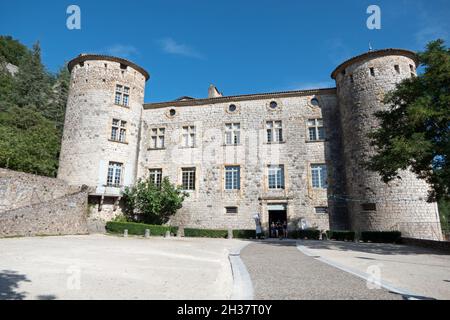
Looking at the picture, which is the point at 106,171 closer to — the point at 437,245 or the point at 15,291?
the point at 15,291

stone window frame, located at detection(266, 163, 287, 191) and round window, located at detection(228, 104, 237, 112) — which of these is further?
round window, located at detection(228, 104, 237, 112)

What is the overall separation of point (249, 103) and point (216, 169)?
5.92m

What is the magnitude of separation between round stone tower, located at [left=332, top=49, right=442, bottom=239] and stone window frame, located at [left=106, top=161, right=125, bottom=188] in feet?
52.1

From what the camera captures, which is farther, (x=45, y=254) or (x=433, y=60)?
(x=433, y=60)

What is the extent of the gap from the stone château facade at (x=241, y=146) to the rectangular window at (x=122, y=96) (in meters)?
0.08

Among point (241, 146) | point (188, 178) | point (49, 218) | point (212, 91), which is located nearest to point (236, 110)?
point (241, 146)

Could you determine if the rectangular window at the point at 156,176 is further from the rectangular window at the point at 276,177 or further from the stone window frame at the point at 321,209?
the stone window frame at the point at 321,209

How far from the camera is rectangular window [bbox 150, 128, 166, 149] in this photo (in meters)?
23.7

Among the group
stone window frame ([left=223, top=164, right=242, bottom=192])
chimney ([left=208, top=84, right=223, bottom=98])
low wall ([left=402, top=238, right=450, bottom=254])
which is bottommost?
low wall ([left=402, top=238, right=450, bottom=254])

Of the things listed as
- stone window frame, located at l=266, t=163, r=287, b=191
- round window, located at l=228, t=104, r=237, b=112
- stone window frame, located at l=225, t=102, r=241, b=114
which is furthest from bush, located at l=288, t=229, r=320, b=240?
round window, located at l=228, t=104, r=237, b=112

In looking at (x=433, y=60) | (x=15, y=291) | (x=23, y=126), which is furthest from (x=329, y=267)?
(x=23, y=126)

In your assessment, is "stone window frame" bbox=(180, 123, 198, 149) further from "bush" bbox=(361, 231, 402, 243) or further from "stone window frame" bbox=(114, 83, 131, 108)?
"bush" bbox=(361, 231, 402, 243)

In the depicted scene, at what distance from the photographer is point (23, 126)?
85.7 ft
